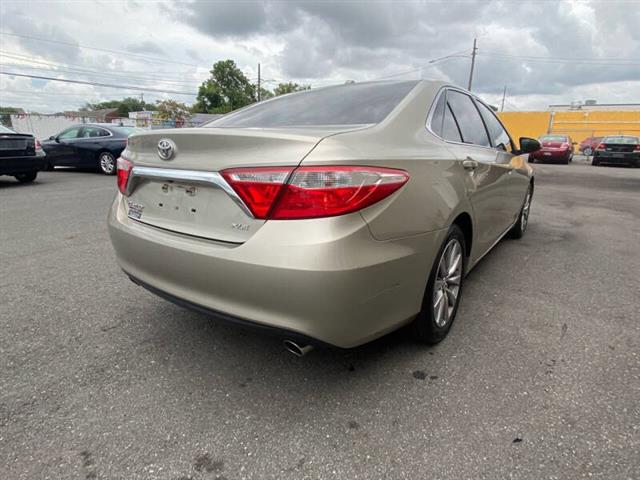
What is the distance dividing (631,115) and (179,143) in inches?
1518

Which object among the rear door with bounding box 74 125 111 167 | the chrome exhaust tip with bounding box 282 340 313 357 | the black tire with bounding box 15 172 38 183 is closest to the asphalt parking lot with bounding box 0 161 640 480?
the chrome exhaust tip with bounding box 282 340 313 357

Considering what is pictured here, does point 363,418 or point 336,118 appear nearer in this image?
point 363,418

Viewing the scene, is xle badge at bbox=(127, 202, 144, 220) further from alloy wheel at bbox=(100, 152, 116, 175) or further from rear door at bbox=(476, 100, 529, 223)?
alloy wheel at bbox=(100, 152, 116, 175)

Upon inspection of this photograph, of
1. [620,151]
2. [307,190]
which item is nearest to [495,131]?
[307,190]

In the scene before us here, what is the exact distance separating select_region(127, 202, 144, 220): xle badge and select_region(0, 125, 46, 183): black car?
782 cm

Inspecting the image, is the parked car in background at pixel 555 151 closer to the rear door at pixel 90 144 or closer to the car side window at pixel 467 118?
the rear door at pixel 90 144

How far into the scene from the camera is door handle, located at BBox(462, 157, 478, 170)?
248 cm

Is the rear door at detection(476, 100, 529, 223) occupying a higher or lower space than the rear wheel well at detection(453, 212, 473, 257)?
higher

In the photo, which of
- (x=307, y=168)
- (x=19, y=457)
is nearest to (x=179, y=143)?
(x=307, y=168)

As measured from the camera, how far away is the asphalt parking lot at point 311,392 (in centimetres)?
161

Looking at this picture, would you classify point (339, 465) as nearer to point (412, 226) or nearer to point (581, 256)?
point (412, 226)

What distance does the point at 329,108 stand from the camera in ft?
8.15

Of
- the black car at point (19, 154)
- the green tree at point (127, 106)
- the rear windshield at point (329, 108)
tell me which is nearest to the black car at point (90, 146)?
the black car at point (19, 154)

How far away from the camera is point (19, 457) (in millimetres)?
1606
